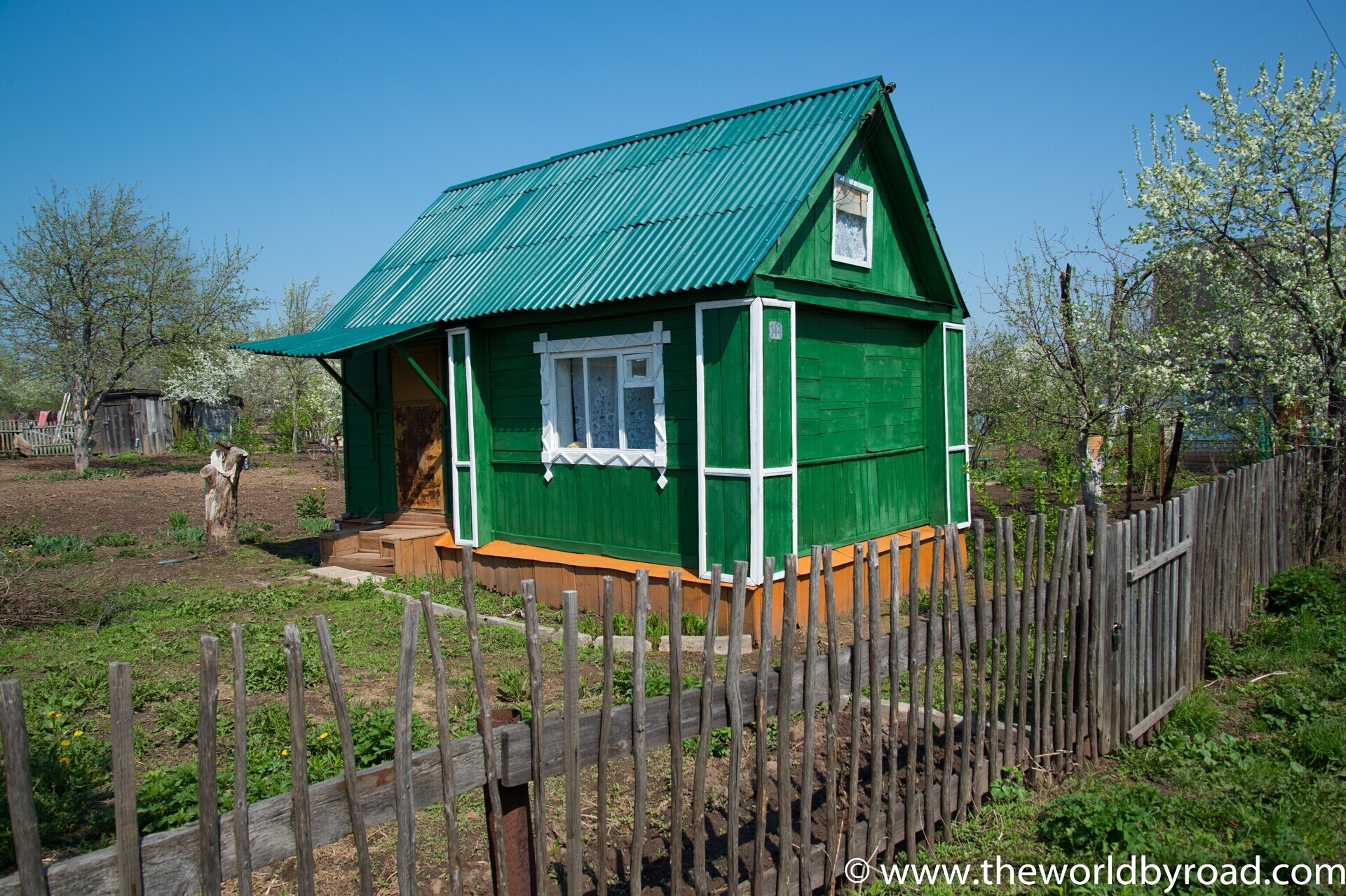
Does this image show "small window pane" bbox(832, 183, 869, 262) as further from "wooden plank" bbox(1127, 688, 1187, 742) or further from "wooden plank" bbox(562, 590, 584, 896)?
"wooden plank" bbox(562, 590, 584, 896)

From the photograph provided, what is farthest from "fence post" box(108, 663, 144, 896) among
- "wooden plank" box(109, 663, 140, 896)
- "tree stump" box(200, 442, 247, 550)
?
"tree stump" box(200, 442, 247, 550)

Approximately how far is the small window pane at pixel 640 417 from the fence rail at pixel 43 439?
33008 mm

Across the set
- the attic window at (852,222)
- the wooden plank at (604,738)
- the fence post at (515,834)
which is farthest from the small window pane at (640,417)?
the fence post at (515,834)

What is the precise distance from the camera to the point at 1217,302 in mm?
11164

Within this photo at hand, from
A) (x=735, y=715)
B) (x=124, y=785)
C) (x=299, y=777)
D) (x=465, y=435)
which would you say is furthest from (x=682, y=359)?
(x=124, y=785)

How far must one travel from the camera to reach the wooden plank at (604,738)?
271 cm

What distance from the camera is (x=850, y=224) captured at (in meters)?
8.77

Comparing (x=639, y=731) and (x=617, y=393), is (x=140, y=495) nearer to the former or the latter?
(x=617, y=393)

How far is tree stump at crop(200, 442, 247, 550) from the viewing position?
12.5 m

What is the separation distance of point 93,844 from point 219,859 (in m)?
2.52

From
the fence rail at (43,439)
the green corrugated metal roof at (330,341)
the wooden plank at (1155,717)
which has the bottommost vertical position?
the wooden plank at (1155,717)

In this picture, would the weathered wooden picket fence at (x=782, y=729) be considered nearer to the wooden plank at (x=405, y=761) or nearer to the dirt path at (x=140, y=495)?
the wooden plank at (x=405, y=761)

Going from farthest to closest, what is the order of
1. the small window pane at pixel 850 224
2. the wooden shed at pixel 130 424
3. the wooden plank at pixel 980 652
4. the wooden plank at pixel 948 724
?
the wooden shed at pixel 130 424
the small window pane at pixel 850 224
the wooden plank at pixel 980 652
the wooden plank at pixel 948 724

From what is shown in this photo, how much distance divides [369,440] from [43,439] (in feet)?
97.4
